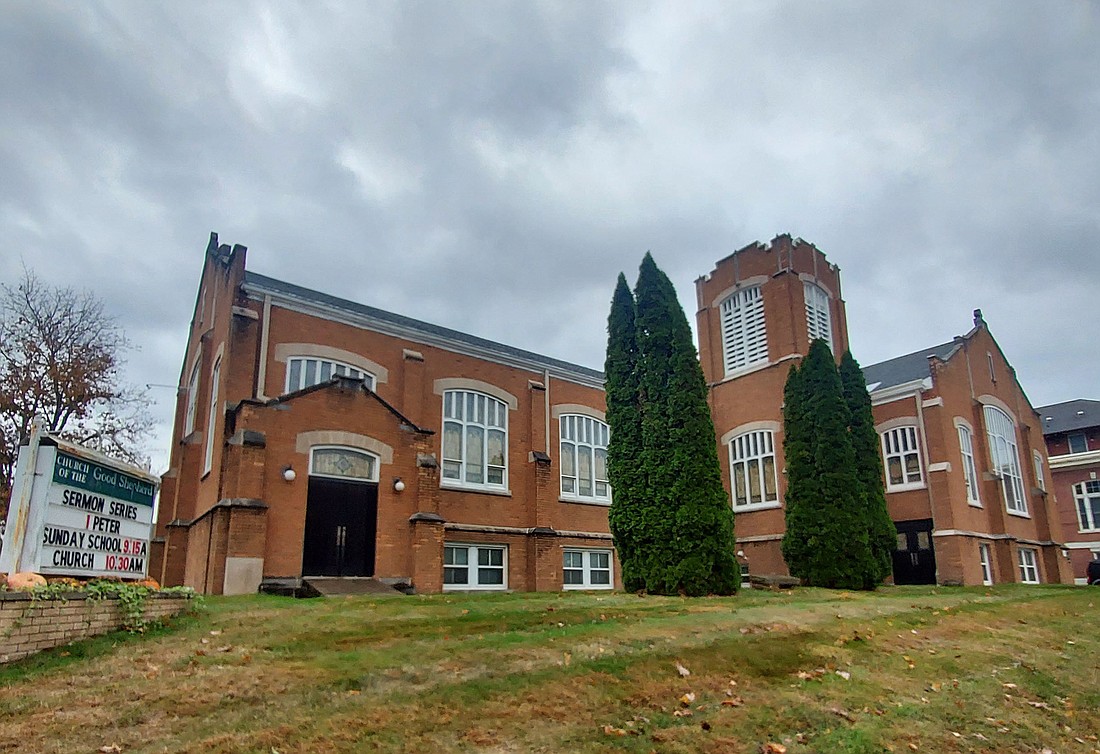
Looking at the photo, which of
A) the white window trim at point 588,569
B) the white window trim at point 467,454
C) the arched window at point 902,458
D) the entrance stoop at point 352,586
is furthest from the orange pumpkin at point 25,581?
the arched window at point 902,458

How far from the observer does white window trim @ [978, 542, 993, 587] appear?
25281 millimetres

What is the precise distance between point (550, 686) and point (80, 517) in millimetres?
6587

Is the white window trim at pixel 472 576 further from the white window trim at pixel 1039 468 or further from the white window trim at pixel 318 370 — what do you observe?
the white window trim at pixel 1039 468

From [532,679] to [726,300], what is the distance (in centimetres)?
2455

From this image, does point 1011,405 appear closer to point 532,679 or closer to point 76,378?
point 532,679

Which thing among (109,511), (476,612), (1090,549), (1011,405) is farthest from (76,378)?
(1090,549)

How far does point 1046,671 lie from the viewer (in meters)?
9.12

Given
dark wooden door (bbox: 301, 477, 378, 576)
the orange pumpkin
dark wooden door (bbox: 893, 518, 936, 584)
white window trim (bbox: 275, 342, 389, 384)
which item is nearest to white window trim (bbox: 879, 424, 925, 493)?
dark wooden door (bbox: 893, 518, 936, 584)

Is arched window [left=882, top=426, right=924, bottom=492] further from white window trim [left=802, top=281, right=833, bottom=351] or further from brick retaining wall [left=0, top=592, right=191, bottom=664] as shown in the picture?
brick retaining wall [left=0, top=592, right=191, bottom=664]

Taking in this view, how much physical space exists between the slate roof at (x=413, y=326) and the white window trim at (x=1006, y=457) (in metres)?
14.6

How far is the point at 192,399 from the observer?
73.9 feet

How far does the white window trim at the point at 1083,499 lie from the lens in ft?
134

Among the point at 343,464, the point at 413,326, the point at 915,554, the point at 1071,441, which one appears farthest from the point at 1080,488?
the point at 343,464

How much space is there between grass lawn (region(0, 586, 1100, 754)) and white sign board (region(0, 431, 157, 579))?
4.23 feet
